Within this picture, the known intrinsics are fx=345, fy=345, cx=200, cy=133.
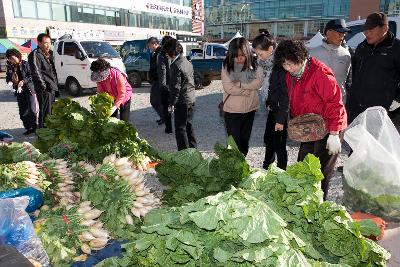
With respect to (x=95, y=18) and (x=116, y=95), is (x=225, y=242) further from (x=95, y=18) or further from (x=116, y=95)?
(x=95, y=18)

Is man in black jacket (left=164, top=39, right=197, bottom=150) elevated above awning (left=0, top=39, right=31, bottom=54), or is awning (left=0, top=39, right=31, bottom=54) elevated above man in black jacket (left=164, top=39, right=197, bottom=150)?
awning (left=0, top=39, right=31, bottom=54)

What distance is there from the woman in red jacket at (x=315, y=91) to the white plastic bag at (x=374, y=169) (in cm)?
22

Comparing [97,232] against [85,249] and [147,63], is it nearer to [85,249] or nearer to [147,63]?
[85,249]

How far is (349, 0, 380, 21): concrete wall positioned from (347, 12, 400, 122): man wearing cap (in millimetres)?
56836

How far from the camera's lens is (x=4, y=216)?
2.30 metres

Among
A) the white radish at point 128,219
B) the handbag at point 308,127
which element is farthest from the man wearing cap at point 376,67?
the white radish at point 128,219

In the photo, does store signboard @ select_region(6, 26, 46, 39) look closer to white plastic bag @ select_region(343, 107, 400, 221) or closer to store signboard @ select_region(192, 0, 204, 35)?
store signboard @ select_region(192, 0, 204, 35)

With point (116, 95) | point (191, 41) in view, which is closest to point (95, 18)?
point (191, 41)

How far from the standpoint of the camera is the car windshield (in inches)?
520

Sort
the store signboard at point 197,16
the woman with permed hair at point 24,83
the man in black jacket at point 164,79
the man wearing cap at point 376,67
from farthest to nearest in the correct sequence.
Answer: the store signboard at point 197,16 → the woman with permed hair at point 24,83 → the man in black jacket at point 164,79 → the man wearing cap at point 376,67

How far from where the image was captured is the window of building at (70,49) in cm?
1300

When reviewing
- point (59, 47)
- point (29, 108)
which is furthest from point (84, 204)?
point (59, 47)

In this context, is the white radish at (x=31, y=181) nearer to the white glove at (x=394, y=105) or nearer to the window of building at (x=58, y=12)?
the white glove at (x=394, y=105)

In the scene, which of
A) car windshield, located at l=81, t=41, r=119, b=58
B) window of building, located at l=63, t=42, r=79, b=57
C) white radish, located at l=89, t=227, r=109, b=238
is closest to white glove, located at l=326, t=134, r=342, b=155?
white radish, located at l=89, t=227, r=109, b=238
